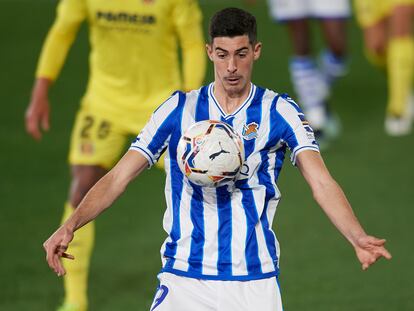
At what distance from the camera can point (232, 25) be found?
5.89 metres

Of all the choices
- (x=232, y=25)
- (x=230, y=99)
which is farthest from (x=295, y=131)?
(x=232, y=25)

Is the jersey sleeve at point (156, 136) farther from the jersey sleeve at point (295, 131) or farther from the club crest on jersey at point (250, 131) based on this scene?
the jersey sleeve at point (295, 131)

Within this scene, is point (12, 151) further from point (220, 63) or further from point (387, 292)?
point (220, 63)

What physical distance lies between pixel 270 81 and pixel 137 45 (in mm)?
6834

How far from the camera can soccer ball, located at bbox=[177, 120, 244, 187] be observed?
5688mm

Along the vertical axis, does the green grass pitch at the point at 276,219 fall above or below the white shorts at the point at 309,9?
below

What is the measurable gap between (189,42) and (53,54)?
0.91m

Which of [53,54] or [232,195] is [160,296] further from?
[53,54]

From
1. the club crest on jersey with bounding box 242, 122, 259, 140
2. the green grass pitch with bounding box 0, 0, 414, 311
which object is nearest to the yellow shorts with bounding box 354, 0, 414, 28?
the green grass pitch with bounding box 0, 0, 414, 311

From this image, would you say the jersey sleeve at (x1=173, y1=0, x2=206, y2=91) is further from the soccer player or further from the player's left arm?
the player's left arm

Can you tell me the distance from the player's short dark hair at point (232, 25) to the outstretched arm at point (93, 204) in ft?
2.36

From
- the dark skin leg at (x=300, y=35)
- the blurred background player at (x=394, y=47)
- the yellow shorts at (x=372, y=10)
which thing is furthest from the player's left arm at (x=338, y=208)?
the yellow shorts at (x=372, y=10)

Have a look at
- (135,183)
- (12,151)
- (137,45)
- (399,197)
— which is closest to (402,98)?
(399,197)

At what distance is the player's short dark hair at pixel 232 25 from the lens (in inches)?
232
